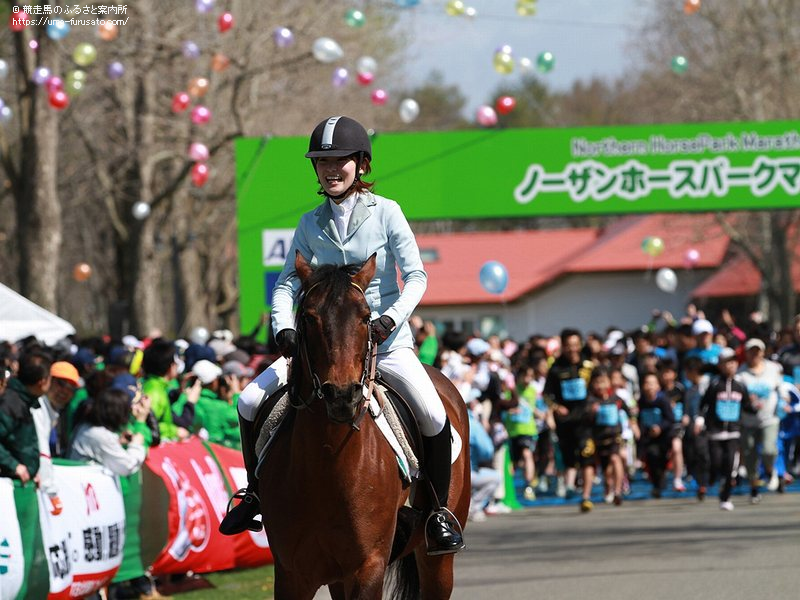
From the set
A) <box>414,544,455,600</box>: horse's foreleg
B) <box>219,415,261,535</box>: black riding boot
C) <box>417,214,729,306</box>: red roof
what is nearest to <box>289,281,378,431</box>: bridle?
<box>219,415,261,535</box>: black riding boot

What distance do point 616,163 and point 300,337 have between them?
16.9 m

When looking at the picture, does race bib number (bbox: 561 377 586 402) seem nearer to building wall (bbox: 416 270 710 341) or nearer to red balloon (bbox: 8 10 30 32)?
red balloon (bbox: 8 10 30 32)

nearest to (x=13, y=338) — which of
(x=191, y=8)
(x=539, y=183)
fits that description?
(x=539, y=183)

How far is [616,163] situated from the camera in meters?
22.4

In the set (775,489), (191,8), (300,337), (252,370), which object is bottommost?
(775,489)

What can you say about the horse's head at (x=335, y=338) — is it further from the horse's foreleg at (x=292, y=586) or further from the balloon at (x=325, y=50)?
the balloon at (x=325, y=50)

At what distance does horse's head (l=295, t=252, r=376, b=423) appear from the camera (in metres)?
5.80

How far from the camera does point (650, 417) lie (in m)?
18.1

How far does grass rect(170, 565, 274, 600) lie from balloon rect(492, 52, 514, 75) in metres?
11.1

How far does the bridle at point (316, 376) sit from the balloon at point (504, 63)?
52.3 feet

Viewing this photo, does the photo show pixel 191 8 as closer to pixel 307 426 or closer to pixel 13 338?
pixel 13 338

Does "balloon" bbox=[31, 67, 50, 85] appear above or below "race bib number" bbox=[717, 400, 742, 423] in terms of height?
above

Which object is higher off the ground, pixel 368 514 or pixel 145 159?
pixel 145 159

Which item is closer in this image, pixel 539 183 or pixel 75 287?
pixel 539 183
